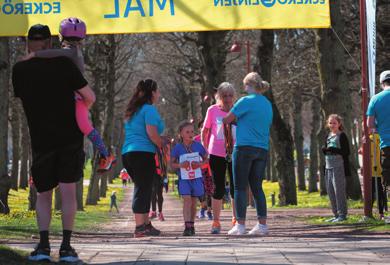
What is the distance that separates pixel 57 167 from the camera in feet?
23.1

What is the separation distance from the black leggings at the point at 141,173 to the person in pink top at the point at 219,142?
117cm

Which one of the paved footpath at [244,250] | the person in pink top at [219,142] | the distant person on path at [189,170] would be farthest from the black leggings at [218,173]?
the paved footpath at [244,250]

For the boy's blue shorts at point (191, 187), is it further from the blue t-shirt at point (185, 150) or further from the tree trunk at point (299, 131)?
the tree trunk at point (299, 131)

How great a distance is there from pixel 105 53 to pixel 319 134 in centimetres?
850

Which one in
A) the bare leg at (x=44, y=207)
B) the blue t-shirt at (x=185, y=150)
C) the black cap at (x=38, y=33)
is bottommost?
the bare leg at (x=44, y=207)

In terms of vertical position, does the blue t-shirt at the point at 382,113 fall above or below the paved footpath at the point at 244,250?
above

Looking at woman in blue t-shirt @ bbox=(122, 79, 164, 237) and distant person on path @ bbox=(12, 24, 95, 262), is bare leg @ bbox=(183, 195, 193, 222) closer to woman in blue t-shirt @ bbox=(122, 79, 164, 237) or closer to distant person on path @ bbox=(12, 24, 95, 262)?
woman in blue t-shirt @ bbox=(122, 79, 164, 237)

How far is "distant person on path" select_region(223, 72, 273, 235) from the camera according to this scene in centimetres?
1031

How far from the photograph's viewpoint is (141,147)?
1022 centimetres

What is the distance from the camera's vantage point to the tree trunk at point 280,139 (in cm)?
2353

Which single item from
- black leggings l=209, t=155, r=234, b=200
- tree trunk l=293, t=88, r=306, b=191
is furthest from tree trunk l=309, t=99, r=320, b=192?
black leggings l=209, t=155, r=234, b=200

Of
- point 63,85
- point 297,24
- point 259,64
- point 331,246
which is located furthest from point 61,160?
point 259,64

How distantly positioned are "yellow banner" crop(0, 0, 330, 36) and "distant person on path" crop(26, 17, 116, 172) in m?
6.58

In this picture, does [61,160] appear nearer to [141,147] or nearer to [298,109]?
[141,147]
